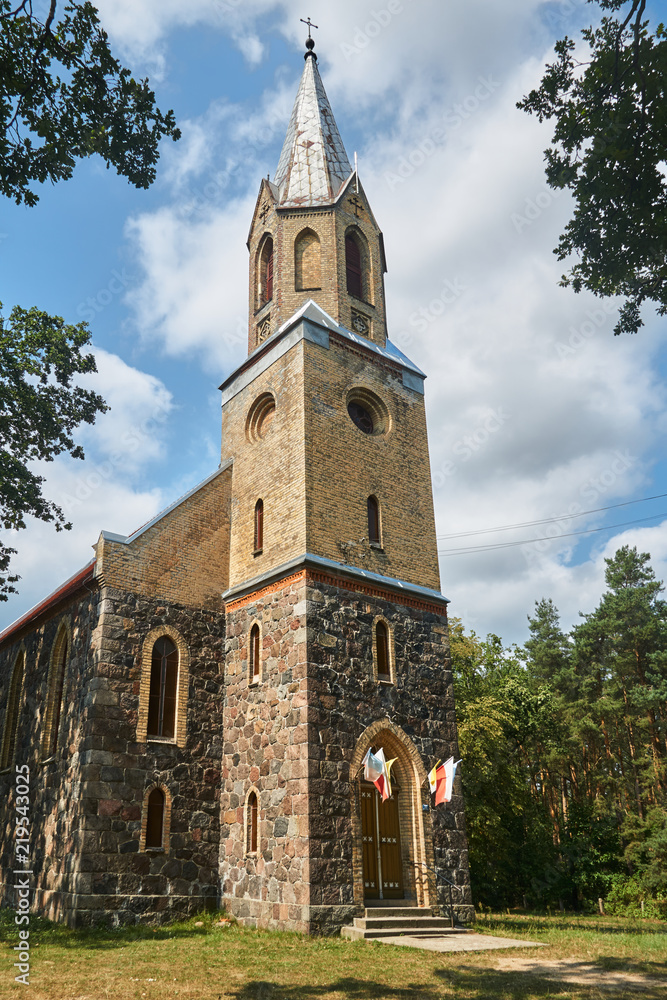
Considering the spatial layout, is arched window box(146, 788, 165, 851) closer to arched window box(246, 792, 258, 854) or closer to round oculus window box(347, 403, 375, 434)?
arched window box(246, 792, 258, 854)

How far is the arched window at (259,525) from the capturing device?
17.9m

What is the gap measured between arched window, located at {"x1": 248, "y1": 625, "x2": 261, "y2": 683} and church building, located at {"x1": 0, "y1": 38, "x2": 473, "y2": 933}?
4 centimetres

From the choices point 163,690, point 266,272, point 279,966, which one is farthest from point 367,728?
point 266,272

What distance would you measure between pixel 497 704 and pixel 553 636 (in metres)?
20.0

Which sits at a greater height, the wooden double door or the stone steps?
the wooden double door

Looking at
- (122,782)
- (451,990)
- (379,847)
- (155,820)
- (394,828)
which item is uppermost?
(122,782)

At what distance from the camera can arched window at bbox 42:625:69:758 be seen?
17.6 metres

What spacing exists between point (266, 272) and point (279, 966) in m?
17.4

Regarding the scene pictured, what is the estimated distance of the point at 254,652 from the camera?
55.0 feet

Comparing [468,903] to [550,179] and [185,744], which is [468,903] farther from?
[550,179]

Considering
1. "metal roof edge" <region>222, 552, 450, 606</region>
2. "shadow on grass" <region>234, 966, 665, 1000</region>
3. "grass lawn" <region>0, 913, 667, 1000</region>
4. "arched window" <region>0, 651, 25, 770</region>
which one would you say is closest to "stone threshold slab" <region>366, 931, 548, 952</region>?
"grass lawn" <region>0, 913, 667, 1000</region>

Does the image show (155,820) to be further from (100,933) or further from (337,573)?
(337,573)

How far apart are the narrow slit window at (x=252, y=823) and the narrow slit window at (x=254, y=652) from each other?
244cm

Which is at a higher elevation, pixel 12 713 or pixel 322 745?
pixel 12 713
